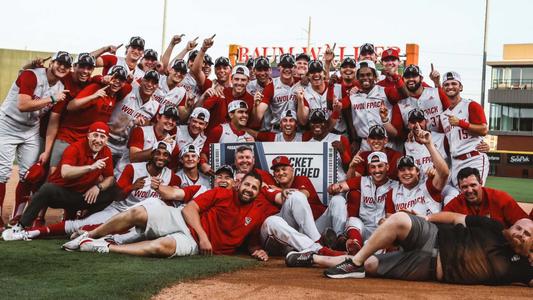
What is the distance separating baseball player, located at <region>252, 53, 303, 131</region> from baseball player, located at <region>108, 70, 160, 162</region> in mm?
1405

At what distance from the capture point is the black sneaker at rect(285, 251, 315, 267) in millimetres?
6105

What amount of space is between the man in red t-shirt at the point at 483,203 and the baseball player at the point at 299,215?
1324mm

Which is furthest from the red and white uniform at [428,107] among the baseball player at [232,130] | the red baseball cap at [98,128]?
the red baseball cap at [98,128]

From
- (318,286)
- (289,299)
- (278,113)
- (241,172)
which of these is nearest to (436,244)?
(318,286)

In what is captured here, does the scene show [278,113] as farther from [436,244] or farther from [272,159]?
[436,244]

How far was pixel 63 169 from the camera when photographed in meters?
7.00

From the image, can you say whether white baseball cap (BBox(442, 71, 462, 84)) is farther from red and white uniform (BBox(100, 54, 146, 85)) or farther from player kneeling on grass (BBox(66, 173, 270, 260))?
red and white uniform (BBox(100, 54, 146, 85))

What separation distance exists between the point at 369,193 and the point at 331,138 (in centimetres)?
111

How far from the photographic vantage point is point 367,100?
801 cm

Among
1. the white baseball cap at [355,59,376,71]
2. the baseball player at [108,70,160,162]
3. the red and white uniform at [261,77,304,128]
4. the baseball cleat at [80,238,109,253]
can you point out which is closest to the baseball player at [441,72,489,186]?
the white baseball cap at [355,59,376,71]

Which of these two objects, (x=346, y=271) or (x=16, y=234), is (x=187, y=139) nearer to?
(x=16, y=234)

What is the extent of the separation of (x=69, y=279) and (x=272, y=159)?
3.40 metres

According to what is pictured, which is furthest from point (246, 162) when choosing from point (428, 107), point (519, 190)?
point (519, 190)

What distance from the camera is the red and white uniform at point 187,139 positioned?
8094mm
